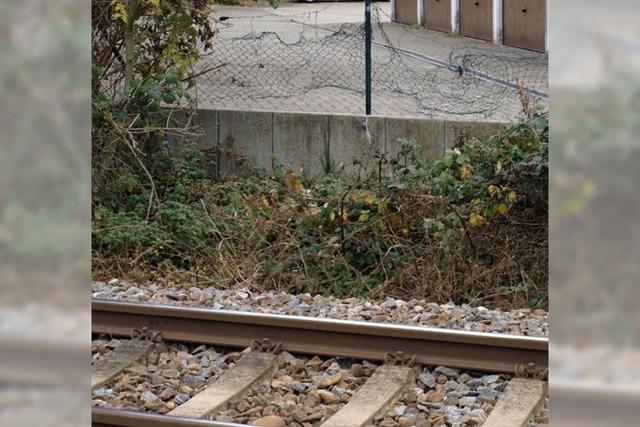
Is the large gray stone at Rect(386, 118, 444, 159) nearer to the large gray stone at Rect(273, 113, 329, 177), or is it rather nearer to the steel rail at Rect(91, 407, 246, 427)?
the large gray stone at Rect(273, 113, 329, 177)

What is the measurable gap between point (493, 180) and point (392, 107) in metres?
6.16

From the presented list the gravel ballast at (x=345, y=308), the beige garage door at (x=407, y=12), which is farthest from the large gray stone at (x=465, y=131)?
the beige garage door at (x=407, y=12)

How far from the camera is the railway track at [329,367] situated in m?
4.84

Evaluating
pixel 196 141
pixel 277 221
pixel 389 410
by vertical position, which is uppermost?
pixel 196 141

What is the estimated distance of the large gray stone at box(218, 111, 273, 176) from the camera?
1090 centimetres

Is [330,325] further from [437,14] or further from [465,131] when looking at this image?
[437,14]

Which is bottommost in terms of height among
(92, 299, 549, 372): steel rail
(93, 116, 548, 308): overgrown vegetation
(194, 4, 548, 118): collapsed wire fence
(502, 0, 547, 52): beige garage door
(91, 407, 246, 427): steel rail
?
(91, 407, 246, 427): steel rail

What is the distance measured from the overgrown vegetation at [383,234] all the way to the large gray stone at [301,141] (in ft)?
4.77

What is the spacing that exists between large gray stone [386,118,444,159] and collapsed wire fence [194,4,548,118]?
283 centimetres

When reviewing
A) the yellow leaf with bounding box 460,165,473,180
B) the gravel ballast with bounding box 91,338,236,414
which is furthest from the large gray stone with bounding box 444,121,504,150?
the gravel ballast with bounding box 91,338,236,414

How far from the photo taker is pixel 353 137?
10586 mm
